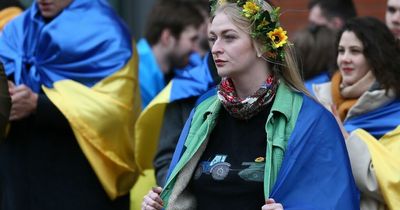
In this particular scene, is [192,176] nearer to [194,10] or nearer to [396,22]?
[396,22]

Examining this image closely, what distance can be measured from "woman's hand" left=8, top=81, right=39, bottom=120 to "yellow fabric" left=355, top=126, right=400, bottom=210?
1.84 metres

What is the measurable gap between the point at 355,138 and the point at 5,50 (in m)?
2.23

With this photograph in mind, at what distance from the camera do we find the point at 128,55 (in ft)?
19.8

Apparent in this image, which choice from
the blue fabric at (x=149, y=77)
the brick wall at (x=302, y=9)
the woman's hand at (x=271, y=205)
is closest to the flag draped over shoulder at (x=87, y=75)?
the blue fabric at (x=149, y=77)

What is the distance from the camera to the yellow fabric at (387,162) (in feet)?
15.5

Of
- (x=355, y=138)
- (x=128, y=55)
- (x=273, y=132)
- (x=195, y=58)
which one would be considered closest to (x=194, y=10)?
(x=195, y=58)

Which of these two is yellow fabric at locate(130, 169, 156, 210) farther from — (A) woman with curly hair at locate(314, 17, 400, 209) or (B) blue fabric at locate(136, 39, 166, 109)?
(A) woman with curly hair at locate(314, 17, 400, 209)

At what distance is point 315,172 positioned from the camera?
4.10 m

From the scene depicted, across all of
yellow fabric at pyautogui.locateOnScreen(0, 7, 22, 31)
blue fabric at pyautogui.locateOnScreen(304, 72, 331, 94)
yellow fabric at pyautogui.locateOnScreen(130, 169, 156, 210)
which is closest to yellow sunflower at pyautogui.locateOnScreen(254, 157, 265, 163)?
yellow fabric at pyautogui.locateOnScreen(130, 169, 156, 210)

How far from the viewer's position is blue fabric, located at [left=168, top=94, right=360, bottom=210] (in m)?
4.08

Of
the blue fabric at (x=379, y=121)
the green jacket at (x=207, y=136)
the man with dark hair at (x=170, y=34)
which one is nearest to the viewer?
the green jacket at (x=207, y=136)

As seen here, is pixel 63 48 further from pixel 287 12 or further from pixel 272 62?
pixel 287 12

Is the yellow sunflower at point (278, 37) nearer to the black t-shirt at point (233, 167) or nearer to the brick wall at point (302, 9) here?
the black t-shirt at point (233, 167)

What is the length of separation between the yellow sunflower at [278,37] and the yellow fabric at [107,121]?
175 cm
